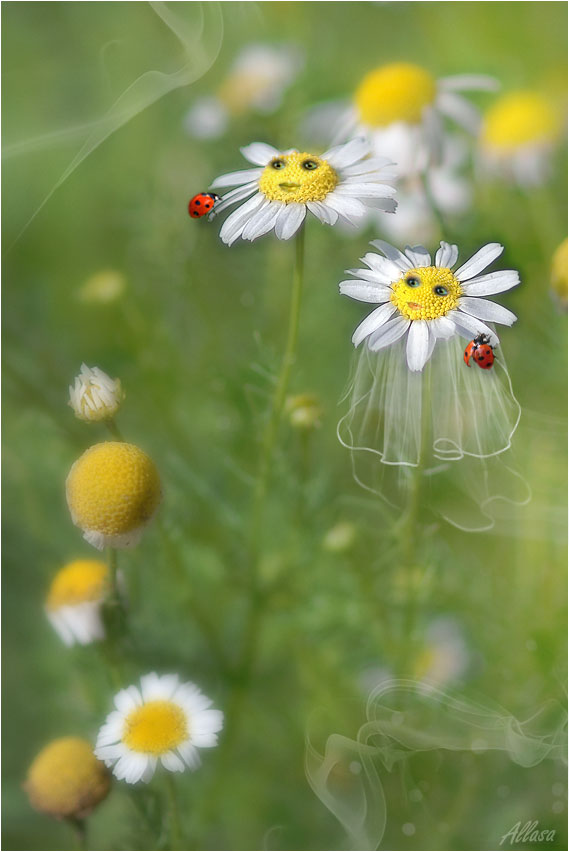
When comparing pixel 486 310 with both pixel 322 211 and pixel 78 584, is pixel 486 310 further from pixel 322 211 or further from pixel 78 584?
pixel 78 584

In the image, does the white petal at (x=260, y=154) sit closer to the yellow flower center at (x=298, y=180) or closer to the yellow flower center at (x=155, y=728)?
the yellow flower center at (x=298, y=180)

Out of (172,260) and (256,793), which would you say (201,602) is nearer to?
(256,793)

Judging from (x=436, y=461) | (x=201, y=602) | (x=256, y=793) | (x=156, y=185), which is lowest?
(x=256, y=793)

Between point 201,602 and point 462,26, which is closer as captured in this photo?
point 201,602

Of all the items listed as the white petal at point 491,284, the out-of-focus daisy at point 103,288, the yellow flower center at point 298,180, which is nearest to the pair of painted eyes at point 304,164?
the yellow flower center at point 298,180

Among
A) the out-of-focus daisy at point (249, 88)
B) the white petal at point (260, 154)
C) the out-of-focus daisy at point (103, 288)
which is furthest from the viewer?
the out-of-focus daisy at point (249, 88)

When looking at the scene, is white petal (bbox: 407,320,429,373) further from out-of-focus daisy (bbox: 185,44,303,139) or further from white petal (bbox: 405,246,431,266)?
out-of-focus daisy (bbox: 185,44,303,139)

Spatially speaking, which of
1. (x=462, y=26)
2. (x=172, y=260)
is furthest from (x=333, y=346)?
(x=462, y=26)
